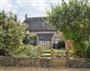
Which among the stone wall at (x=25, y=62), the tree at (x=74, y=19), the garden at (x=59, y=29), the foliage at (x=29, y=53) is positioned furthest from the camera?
the tree at (x=74, y=19)

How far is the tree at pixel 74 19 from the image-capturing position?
19.4m

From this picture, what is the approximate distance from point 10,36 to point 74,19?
423 centimetres

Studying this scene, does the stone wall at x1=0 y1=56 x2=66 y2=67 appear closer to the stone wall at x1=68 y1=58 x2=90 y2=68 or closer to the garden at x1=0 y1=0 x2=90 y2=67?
the garden at x1=0 y1=0 x2=90 y2=67

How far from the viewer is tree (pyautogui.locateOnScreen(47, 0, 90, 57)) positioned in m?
19.4

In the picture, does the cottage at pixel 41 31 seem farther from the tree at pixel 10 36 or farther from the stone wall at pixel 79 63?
the stone wall at pixel 79 63

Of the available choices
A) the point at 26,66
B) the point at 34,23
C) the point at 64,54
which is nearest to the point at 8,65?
the point at 26,66

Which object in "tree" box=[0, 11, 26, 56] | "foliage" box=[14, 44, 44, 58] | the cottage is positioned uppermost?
"tree" box=[0, 11, 26, 56]

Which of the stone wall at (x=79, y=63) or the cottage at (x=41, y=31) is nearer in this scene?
the stone wall at (x=79, y=63)

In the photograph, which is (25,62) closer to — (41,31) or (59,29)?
(59,29)

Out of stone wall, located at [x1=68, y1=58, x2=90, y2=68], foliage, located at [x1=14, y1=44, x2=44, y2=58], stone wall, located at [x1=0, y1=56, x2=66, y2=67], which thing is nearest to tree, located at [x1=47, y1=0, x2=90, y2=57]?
stone wall, located at [x1=68, y1=58, x2=90, y2=68]

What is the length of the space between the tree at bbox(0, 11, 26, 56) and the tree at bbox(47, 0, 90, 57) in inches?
97.3

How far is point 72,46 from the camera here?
21312 millimetres

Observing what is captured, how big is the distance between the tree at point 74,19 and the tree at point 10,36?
97.3 inches

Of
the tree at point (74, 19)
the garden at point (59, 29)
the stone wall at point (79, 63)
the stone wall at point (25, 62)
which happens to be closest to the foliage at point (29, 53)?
the garden at point (59, 29)
